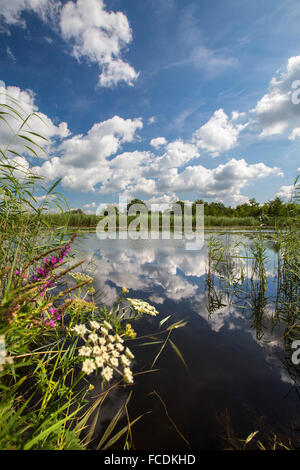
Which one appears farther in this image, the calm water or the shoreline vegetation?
the calm water

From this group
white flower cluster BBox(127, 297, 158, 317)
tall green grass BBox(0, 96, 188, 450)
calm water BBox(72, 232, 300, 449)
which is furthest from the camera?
white flower cluster BBox(127, 297, 158, 317)

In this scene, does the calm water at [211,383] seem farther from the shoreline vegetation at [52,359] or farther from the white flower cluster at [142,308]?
the white flower cluster at [142,308]

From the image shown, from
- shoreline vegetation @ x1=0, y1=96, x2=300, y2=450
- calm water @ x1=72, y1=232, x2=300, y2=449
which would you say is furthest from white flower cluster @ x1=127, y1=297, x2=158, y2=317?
calm water @ x1=72, y1=232, x2=300, y2=449

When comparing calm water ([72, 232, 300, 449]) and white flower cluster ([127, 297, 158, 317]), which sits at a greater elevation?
white flower cluster ([127, 297, 158, 317])

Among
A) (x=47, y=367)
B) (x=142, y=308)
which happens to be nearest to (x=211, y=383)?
(x=142, y=308)

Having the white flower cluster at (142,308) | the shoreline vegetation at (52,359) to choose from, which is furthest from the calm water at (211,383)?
the white flower cluster at (142,308)

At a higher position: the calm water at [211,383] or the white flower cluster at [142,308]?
the white flower cluster at [142,308]

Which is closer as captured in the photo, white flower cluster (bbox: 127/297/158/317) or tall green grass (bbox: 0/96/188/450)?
tall green grass (bbox: 0/96/188/450)

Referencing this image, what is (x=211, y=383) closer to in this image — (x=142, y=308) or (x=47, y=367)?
(x=142, y=308)

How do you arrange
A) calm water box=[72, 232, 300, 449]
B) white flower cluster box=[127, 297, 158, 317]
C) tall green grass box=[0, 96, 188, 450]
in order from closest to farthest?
tall green grass box=[0, 96, 188, 450]
calm water box=[72, 232, 300, 449]
white flower cluster box=[127, 297, 158, 317]

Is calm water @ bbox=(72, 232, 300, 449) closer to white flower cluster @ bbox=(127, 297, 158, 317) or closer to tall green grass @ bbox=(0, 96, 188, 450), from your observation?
tall green grass @ bbox=(0, 96, 188, 450)

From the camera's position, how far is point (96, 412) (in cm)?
115

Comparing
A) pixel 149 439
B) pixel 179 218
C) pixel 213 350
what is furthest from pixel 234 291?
pixel 179 218

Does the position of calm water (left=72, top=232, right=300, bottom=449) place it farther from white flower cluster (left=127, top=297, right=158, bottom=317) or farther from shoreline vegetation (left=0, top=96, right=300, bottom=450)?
white flower cluster (left=127, top=297, right=158, bottom=317)
